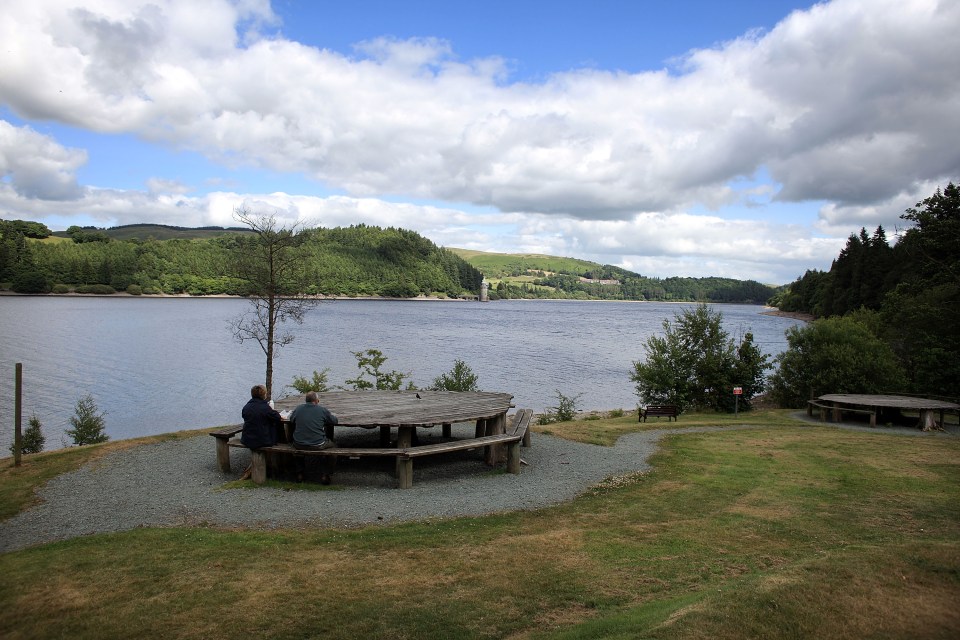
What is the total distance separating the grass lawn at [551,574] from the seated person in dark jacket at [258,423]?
255 centimetres

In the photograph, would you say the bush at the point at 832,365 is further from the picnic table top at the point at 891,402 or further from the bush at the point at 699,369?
the picnic table top at the point at 891,402

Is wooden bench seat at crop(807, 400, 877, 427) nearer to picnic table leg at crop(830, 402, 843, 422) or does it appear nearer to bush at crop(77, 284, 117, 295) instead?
picnic table leg at crop(830, 402, 843, 422)

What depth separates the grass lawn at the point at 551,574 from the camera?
5020 mm

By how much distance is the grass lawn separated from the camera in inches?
198

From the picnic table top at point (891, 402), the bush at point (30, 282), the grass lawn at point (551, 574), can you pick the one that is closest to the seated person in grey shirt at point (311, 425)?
the grass lawn at point (551, 574)

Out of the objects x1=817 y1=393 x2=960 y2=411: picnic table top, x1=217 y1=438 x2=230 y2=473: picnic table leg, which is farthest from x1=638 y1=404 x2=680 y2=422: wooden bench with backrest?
x1=217 y1=438 x2=230 y2=473: picnic table leg

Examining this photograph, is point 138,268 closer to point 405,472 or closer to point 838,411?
point 838,411

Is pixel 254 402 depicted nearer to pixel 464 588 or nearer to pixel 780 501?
pixel 464 588

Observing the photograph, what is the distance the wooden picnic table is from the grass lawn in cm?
1213

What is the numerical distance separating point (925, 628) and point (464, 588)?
404 cm

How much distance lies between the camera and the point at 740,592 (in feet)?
17.2

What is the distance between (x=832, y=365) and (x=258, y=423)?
2848 cm

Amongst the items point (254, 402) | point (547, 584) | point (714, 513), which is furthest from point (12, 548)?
point (714, 513)

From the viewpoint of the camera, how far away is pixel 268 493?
10.1 meters
